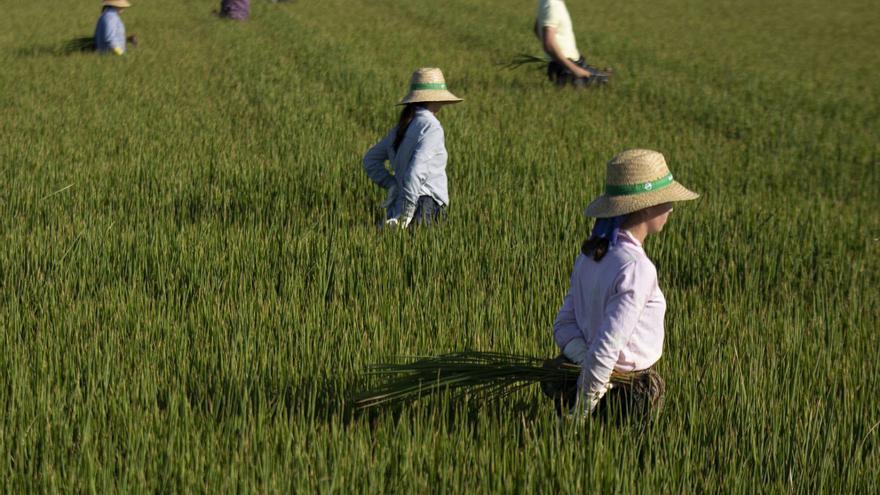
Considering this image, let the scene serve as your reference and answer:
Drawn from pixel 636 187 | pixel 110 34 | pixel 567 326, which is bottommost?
pixel 567 326

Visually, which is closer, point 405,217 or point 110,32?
point 405,217

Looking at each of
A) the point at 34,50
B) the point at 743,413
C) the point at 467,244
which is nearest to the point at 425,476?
the point at 743,413

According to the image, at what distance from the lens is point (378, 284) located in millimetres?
4797

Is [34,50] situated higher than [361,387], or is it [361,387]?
[34,50]

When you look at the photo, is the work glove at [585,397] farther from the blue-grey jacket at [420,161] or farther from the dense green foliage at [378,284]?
the blue-grey jacket at [420,161]

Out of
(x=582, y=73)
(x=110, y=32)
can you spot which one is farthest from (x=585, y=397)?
(x=110, y=32)

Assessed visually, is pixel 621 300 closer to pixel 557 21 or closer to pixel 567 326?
pixel 567 326

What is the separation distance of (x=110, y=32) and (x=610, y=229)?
43.9ft

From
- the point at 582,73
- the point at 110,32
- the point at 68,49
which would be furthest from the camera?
the point at 68,49

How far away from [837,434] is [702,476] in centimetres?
59

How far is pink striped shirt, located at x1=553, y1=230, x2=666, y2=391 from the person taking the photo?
109 inches

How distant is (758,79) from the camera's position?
14.3 metres

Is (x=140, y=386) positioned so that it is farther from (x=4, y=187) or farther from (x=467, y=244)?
(x=4, y=187)

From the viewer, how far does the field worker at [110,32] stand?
1470 centimetres
